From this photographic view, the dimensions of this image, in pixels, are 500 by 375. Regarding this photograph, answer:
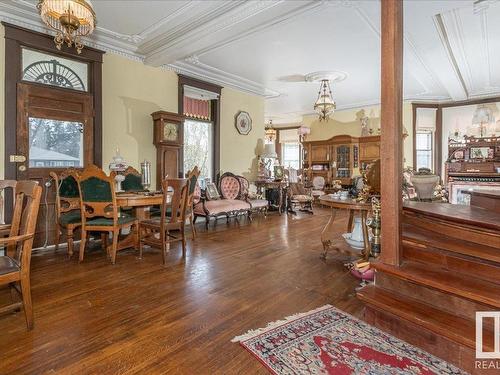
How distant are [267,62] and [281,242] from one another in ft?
10.9

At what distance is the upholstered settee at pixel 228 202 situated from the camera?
553cm

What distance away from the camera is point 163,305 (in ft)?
7.83

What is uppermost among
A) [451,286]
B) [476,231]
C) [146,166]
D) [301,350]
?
[146,166]

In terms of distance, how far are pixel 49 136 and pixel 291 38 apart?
3.72 m

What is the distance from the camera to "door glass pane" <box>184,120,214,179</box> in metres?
6.25

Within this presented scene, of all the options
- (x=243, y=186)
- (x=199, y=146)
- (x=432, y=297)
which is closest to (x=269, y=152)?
(x=243, y=186)

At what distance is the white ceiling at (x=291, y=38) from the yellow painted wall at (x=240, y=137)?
0.40 meters

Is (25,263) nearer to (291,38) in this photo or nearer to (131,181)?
(131,181)

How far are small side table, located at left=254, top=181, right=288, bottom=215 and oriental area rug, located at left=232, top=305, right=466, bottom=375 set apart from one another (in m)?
5.20

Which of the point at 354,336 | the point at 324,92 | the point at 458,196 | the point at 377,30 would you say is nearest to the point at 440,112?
the point at 458,196

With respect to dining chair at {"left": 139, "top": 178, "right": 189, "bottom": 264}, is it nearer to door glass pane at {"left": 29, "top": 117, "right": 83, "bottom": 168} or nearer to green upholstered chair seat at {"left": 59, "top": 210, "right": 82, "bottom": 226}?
green upholstered chair seat at {"left": 59, "top": 210, "right": 82, "bottom": 226}

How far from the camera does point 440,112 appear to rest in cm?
807

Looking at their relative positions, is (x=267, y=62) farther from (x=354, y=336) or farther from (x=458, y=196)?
(x=458, y=196)

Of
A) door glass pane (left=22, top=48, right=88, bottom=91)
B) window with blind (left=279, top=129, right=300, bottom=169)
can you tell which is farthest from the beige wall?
door glass pane (left=22, top=48, right=88, bottom=91)
